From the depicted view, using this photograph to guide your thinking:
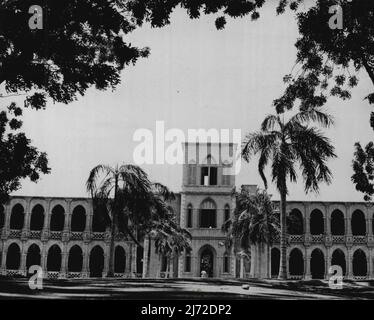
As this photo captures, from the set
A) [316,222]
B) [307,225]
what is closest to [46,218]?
[307,225]

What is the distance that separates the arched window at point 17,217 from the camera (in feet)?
147

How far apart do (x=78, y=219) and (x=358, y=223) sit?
22.2 meters

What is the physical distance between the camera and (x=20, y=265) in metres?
43.9

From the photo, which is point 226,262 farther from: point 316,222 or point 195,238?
point 316,222

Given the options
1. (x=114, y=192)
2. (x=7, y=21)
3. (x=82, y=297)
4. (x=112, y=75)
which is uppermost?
(x=7, y=21)

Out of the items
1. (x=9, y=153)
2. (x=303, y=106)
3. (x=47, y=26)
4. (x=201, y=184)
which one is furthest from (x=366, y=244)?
(x=47, y=26)

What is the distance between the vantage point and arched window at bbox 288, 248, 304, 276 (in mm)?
43625

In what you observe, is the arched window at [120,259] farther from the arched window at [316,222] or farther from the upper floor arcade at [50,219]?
the arched window at [316,222]

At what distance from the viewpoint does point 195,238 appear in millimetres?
43750

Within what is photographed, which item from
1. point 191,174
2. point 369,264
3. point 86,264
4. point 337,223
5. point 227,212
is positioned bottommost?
point 86,264

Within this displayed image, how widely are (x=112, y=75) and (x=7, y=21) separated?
263cm

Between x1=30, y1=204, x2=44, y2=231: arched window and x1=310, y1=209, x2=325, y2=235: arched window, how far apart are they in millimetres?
21466

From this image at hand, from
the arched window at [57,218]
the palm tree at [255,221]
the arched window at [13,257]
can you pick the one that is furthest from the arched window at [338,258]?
the arched window at [13,257]

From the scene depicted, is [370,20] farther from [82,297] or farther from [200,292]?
[82,297]
